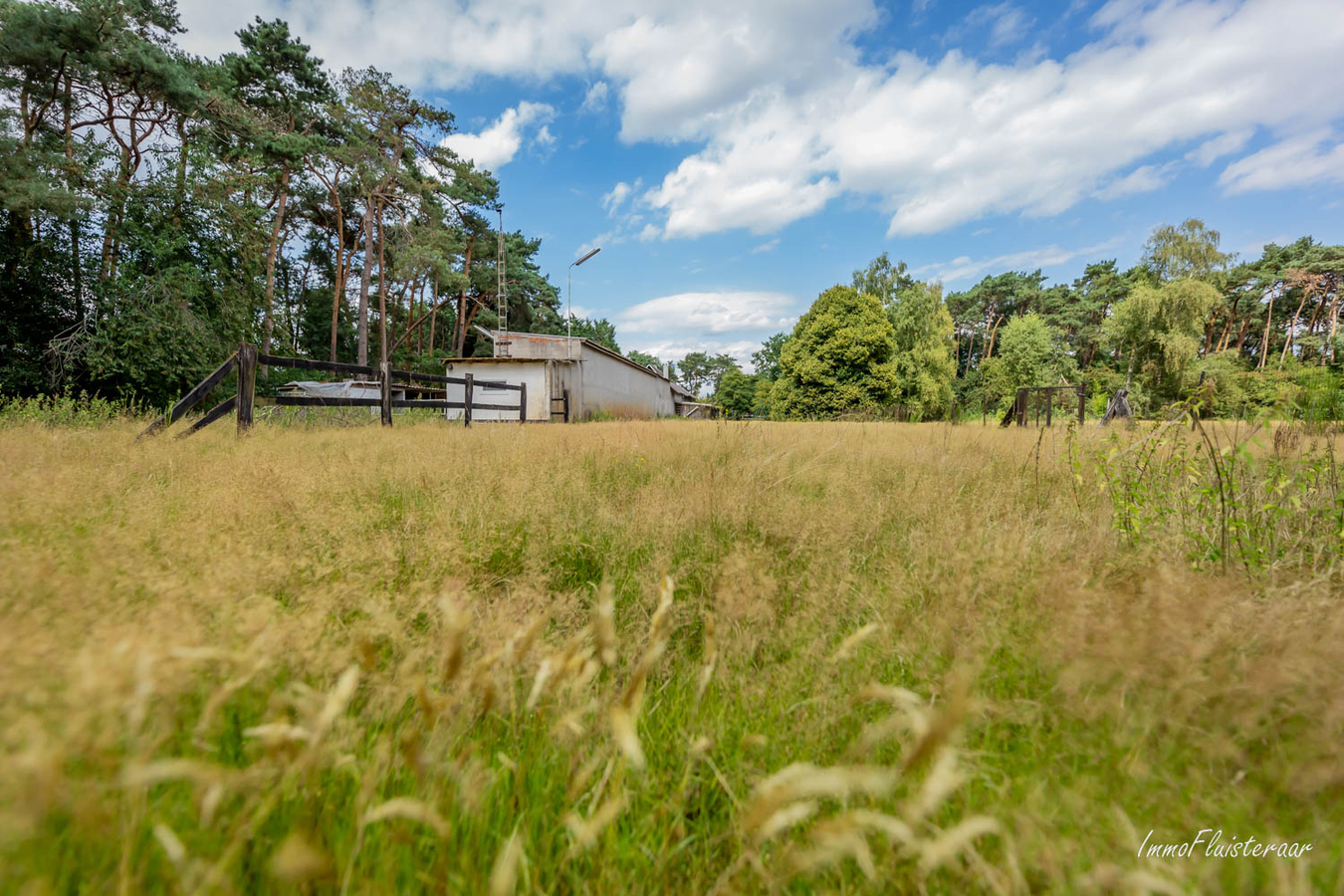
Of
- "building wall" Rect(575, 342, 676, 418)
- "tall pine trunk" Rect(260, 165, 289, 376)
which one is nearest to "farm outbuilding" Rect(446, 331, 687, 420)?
"building wall" Rect(575, 342, 676, 418)

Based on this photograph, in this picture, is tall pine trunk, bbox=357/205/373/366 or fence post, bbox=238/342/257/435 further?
tall pine trunk, bbox=357/205/373/366

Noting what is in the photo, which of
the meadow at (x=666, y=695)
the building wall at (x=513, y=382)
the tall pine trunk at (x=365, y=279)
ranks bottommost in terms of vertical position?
the meadow at (x=666, y=695)

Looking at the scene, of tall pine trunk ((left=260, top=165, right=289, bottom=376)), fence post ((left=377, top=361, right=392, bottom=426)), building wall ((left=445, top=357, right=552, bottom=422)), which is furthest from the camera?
building wall ((left=445, top=357, right=552, bottom=422))

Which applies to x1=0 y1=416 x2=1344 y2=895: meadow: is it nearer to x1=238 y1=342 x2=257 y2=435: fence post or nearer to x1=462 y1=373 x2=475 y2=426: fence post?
x1=238 y1=342 x2=257 y2=435: fence post

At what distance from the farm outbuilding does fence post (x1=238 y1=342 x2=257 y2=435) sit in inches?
411

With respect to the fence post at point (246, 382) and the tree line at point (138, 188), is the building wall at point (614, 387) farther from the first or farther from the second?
the fence post at point (246, 382)

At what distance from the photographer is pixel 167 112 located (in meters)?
14.0

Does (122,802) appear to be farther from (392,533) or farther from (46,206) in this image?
(46,206)

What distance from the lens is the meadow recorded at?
2.17 feet

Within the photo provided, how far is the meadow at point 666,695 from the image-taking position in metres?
0.66

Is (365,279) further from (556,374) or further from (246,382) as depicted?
(246,382)

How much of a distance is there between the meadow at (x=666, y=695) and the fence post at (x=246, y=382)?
4351 millimetres

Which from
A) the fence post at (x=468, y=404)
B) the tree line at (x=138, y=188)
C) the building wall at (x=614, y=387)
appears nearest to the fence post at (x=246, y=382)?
the fence post at (x=468, y=404)

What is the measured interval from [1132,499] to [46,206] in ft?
62.6
